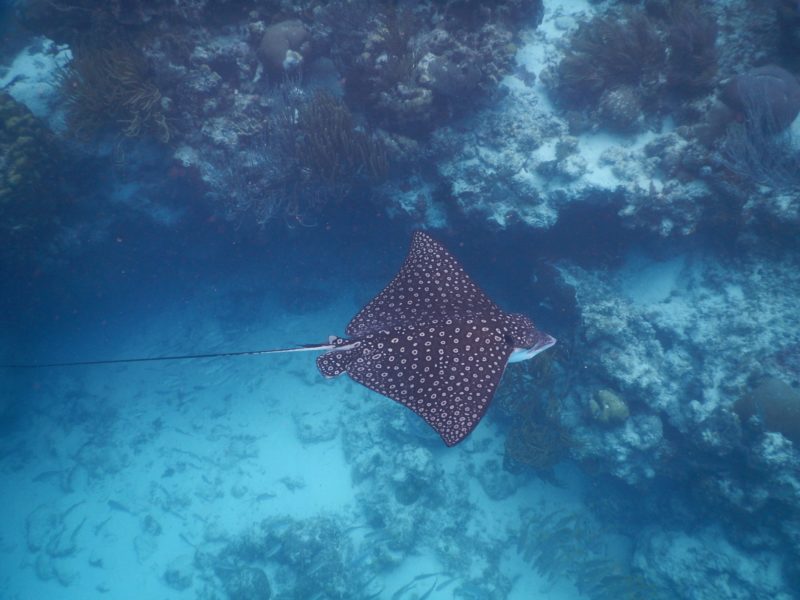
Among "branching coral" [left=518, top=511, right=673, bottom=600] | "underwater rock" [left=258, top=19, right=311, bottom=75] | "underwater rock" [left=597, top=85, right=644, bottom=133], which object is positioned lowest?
"branching coral" [left=518, top=511, right=673, bottom=600]

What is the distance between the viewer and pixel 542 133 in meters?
8.49

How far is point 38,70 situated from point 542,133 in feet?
40.5

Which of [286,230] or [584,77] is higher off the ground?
[584,77]

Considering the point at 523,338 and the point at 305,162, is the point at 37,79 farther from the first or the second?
the point at 523,338

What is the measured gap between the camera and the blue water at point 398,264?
779 centimetres

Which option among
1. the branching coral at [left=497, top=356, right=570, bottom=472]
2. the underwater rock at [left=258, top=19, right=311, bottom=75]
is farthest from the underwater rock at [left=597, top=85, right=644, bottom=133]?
the underwater rock at [left=258, top=19, right=311, bottom=75]

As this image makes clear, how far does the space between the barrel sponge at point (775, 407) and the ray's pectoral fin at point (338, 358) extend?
6807 millimetres

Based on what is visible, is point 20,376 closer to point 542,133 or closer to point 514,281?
point 514,281

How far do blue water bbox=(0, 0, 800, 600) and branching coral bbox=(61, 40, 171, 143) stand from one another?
0.07 metres

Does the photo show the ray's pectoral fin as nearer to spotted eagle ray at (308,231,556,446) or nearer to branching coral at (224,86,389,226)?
spotted eagle ray at (308,231,556,446)

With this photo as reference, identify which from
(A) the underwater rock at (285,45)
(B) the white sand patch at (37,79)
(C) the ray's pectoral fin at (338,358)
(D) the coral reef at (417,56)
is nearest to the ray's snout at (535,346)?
(C) the ray's pectoral fin at (338,358)

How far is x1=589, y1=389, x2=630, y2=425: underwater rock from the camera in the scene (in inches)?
318

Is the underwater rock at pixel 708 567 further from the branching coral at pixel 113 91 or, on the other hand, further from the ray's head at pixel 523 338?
the branching coral at pixel 113 91

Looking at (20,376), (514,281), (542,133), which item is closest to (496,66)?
(542,133)
